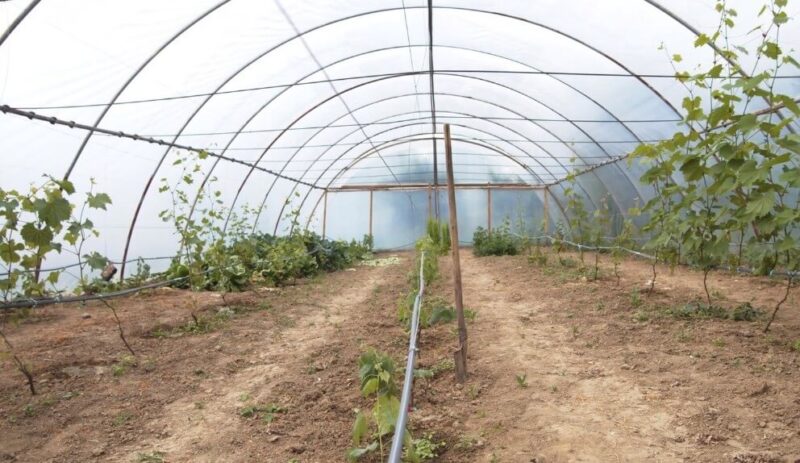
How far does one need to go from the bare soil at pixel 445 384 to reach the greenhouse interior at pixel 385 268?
27 millimetres

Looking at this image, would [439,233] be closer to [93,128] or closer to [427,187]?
[427,187]

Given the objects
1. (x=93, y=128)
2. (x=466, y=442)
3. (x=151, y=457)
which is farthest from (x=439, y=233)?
(x=151, y=457)

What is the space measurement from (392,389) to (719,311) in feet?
13.6

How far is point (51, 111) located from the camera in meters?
6.53

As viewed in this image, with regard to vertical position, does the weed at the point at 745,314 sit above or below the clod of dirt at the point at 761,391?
above

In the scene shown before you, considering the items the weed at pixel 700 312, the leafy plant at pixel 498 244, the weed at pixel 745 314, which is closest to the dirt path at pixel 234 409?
the weed at pixel 700 312

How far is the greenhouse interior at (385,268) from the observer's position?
3682 millimetres

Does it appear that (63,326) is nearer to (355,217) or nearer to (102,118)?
(102,118)

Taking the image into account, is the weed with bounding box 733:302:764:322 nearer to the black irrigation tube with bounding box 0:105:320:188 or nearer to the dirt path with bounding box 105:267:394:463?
the dirt path with bounding box 105:267:394:463

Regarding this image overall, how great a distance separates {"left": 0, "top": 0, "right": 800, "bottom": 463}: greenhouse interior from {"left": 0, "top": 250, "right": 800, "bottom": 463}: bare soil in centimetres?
3

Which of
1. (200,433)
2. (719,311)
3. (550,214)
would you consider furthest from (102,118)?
(550,214)

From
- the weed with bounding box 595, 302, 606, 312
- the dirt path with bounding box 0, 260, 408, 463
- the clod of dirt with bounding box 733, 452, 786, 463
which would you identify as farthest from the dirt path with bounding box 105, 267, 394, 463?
the weed with bounding box 595, 302, 606, 312

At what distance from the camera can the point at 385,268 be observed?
14.7 meters

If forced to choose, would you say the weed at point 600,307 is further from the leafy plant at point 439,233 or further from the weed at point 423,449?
the leafy plant at point 439,233
